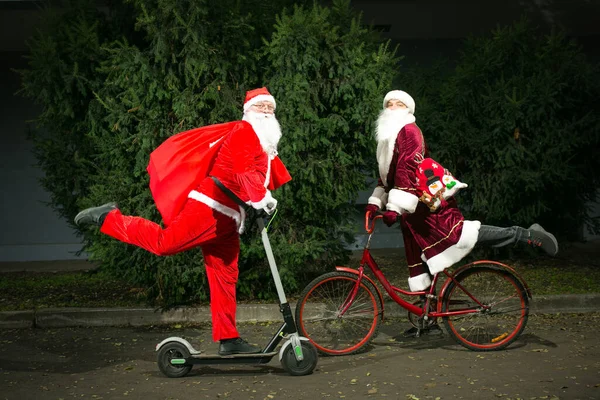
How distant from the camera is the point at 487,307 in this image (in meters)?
7.08

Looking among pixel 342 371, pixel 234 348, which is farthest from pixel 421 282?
pixel 234 348

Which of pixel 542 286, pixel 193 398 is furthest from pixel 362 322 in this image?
pixel 542 286

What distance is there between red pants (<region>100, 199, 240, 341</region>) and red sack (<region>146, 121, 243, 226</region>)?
0.10 meters

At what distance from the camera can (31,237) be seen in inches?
543

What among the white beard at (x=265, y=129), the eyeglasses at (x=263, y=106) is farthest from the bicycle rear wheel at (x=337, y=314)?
the eyeglasses at (x=263, y=106)

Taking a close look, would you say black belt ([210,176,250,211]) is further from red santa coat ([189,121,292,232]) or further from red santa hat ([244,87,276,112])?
red santa hat ([244,87,276,112])

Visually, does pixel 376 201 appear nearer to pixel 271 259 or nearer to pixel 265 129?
Answer: pixel 265 129

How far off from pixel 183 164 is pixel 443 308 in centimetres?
233

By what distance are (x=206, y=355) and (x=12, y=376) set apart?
1.49 meters

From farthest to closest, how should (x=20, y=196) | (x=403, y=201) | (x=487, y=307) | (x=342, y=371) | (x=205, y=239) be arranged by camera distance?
(x=20, y=196), (x=487, y=307), (x=403, y=201), (x=342, y=371), (x=205, y=239)

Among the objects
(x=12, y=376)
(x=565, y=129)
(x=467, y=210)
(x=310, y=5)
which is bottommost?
(x=12, y=376)

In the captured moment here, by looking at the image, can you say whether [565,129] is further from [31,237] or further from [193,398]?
[31,237]

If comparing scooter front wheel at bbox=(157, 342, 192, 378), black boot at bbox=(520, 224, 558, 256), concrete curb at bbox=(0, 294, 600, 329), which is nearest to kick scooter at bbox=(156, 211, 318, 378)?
scooter front wheel at bbox=(157, 342, 192, 378)

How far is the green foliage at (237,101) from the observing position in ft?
28.0
